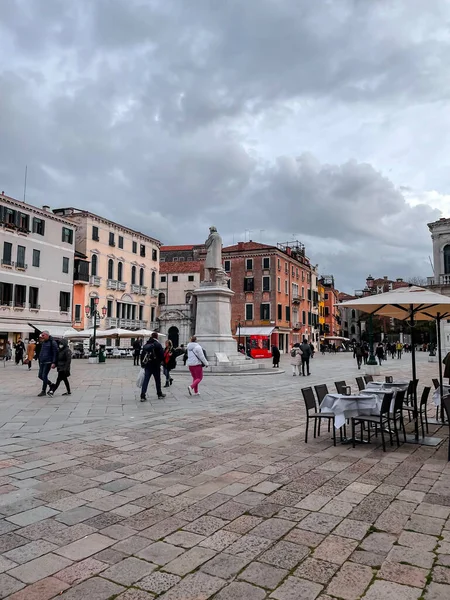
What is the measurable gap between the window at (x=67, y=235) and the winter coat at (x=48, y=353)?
3089cm

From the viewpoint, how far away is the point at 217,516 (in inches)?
164

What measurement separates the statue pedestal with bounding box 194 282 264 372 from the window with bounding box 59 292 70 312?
76.7 feet

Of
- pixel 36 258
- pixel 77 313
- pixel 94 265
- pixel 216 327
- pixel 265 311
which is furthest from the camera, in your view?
pixel 265 311

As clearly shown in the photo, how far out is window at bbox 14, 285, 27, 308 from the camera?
121 ft

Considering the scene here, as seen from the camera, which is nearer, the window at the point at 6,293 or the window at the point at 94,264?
the window at the point at 6,293

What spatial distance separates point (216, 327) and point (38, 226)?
24.5 meters

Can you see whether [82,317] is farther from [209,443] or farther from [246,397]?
[209,443]

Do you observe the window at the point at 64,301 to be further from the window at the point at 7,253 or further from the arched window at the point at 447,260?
the arched window at the point at 447,260

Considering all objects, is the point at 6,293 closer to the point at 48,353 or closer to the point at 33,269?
the point at 33,269

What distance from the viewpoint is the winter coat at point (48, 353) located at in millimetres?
12570

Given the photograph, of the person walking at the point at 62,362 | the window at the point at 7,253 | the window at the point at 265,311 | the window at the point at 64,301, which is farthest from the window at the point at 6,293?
the window at the point at 265,311

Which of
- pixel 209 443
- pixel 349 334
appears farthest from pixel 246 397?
pixel 349 334

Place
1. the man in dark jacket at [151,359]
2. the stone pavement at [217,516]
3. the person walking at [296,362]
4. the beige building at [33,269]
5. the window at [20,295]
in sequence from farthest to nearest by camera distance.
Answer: the window at [20,295] → the beige building at [33,269] → the person walking at [296,362] → the man in dark jacket at [151,359] → the stone pavement at [217,516]

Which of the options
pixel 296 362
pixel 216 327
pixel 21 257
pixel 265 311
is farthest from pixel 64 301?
pixel 296 362
